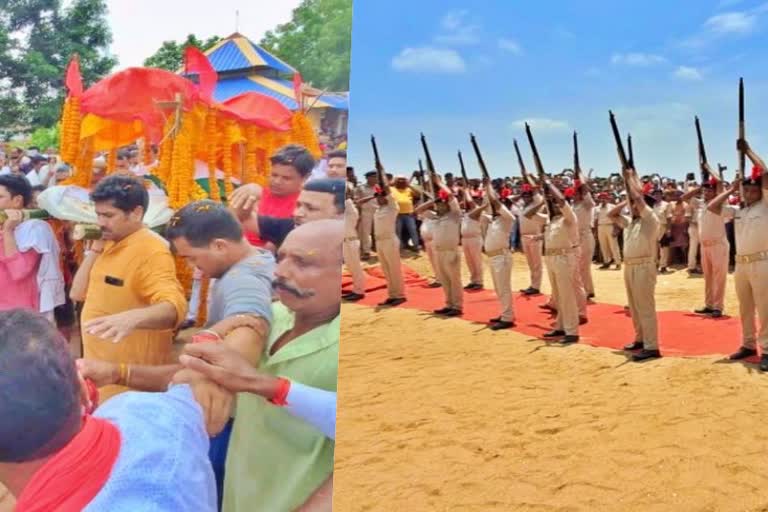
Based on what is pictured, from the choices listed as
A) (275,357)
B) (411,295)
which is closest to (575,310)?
(411,295)

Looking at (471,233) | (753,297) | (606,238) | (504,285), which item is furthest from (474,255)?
(753,297)

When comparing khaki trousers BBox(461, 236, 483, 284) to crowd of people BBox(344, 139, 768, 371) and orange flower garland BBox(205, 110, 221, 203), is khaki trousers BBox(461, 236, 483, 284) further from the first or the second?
orange flower garland BBox(205, 110, 221, 203)

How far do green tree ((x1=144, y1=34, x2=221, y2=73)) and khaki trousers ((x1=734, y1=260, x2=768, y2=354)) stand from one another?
685 cm

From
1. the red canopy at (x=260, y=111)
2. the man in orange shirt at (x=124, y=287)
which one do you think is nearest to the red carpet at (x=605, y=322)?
the red canopy at (x=260, y=111)

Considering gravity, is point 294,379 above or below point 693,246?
above

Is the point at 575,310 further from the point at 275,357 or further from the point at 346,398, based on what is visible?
the point at 275,357

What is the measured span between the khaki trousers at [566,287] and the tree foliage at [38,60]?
25.1 feet

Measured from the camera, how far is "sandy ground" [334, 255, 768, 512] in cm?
459

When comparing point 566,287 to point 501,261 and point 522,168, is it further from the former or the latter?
point 522,168

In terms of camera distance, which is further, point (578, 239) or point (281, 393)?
point (578, 239)

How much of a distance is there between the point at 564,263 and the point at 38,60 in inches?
307

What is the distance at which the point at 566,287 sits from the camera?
8.65 metres

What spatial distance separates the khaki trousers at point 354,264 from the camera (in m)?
12.0

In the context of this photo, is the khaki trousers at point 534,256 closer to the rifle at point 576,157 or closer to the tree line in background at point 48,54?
the rifle at point 576,157
